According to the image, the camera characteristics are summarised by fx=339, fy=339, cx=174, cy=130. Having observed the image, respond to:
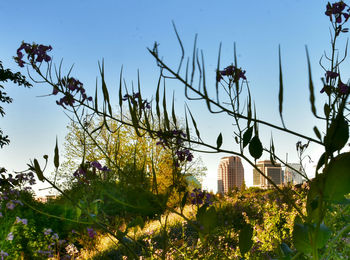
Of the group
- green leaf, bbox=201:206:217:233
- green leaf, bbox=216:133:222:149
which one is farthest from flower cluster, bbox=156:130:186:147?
green leaf, bbox=201:206:217:233

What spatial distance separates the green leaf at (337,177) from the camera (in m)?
0.53

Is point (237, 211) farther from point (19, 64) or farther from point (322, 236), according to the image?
point (322, 236)

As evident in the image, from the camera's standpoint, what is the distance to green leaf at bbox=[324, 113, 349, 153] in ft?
1.66

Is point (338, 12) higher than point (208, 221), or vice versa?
point (338, 12)

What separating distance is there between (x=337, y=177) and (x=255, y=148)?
0.24 metres

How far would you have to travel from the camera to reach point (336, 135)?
0.52 m

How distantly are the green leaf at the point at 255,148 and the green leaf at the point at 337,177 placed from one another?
8.2 inches

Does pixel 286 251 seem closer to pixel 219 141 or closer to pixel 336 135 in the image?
pixel 219 141

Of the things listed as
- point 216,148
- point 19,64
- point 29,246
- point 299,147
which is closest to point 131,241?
point 216,148

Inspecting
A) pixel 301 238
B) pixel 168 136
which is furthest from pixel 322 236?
pixel 168 136

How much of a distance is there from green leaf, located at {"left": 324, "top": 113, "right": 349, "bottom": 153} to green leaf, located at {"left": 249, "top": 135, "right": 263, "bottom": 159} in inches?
9.0

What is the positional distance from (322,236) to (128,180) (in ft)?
1.42

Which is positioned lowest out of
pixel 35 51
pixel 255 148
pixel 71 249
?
pixel 71 249

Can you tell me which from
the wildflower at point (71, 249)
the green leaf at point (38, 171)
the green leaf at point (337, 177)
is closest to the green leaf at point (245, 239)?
the green leaf at point (337, 177)
